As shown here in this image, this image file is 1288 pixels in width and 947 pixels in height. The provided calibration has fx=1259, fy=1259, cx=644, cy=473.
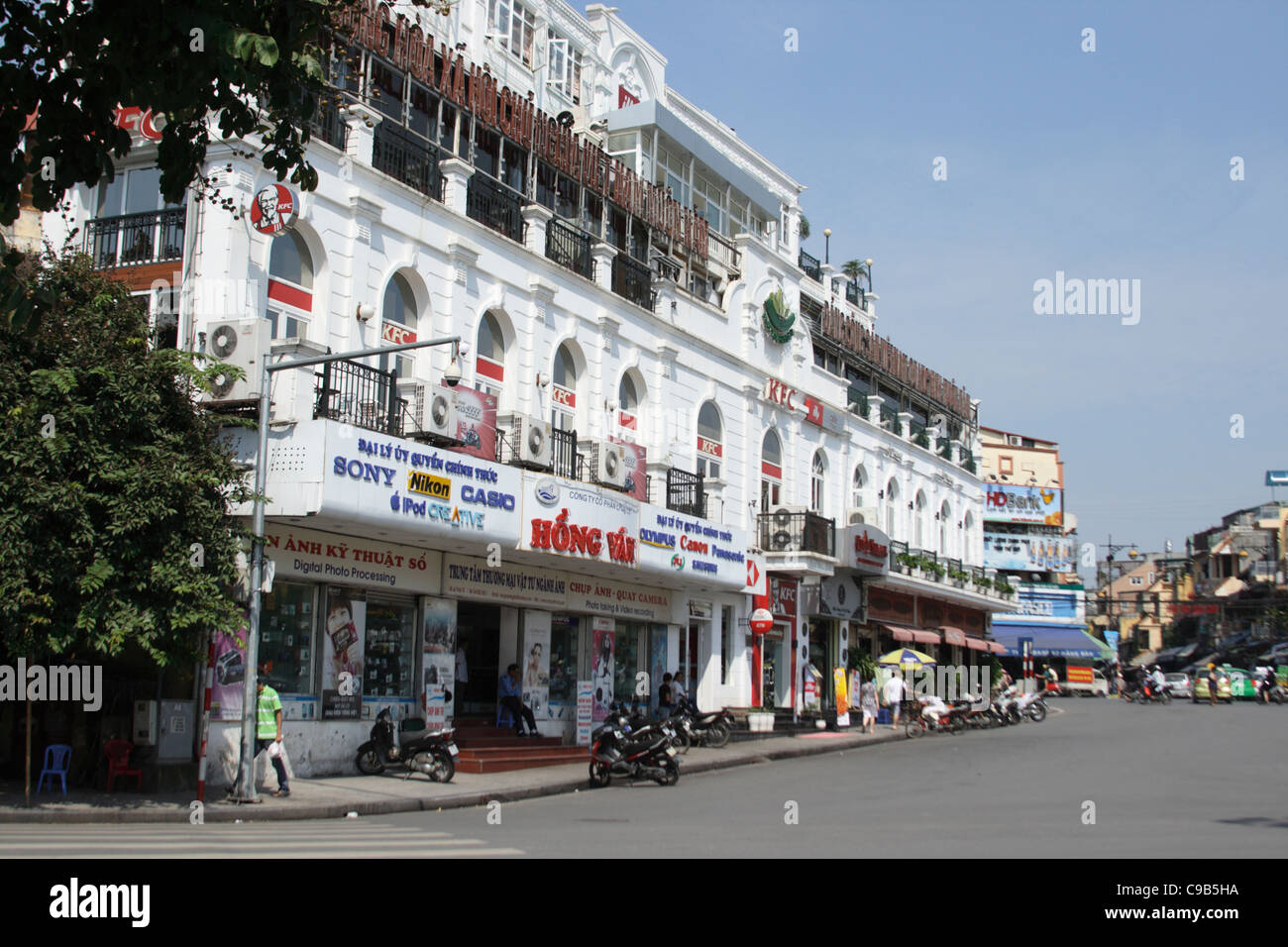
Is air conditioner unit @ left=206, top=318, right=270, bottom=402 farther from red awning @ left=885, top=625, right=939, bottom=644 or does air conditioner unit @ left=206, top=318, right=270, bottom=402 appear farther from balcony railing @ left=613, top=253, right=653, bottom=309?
red awning @ left=885, top=625, right=939, bottom=644

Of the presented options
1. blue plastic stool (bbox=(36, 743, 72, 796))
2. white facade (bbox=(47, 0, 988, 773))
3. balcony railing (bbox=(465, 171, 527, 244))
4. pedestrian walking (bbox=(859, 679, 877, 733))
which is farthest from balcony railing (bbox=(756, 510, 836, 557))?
blue plastic stool (bbox=(36, 743, 72, 796))

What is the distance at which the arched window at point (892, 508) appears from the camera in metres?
44.8

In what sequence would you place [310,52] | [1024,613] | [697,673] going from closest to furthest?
[310,52]
[697,673]
[1024,613]

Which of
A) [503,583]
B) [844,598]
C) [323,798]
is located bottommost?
[323,798]

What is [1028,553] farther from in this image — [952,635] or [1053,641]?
[952,635]

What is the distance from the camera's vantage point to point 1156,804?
1684cm

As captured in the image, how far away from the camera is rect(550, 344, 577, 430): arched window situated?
27125 mm

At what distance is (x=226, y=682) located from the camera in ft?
60.6

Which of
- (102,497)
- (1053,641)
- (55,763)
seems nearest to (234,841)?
(102,497)

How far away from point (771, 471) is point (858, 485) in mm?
7478

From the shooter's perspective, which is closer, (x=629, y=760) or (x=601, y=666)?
(x=629, y=760)
